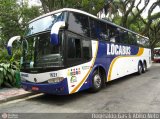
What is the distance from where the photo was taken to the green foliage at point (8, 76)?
32.1 feet

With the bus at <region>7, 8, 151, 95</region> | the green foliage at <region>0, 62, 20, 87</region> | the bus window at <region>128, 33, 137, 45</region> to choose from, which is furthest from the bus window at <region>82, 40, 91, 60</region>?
the bus window at <region>128, 33, 137, 45</region>

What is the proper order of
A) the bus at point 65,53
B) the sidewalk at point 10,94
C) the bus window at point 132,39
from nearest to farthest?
the bus at point 65,53 < the sidewalk at point 10,94 < the bus window at point 132,39

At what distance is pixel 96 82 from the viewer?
902 cm

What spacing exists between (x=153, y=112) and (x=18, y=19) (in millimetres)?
14452

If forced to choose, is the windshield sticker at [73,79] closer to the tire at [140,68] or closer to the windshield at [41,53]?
the windshield at [41,53]

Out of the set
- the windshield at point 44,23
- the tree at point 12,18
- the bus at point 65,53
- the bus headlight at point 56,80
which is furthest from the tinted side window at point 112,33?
the tree at point 12,18

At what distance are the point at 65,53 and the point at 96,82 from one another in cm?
248

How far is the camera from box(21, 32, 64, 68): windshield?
Result: 23.6 feet

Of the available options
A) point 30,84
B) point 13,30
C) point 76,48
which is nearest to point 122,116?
point 76,48

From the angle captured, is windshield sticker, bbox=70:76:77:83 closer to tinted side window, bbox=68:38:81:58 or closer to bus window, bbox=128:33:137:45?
tinted side window, bbox=68:38:81:58

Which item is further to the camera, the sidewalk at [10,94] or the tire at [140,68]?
the tire at [140,68]

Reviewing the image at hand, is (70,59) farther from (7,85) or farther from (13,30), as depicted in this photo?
(13,30)

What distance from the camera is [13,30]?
1698 cm

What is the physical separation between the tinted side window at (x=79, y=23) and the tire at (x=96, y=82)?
1743mm
